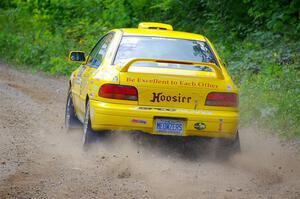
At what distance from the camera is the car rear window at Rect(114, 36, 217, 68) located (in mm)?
8609

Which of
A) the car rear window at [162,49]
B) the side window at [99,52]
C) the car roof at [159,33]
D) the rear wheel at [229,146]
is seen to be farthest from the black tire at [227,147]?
the side window at [99,52]

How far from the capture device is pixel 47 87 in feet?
55.2

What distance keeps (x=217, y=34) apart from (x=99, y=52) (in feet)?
31.8

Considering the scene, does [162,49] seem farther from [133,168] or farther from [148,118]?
[133,168]

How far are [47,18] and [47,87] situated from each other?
348 inches

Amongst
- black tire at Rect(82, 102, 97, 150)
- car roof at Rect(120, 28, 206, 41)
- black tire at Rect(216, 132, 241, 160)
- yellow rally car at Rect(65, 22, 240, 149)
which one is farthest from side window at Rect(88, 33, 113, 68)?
black tire at Rect(216, 132, 241, 160)

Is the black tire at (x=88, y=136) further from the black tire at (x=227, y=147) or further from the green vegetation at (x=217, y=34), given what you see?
the green vegetation at (x=217, y=34)

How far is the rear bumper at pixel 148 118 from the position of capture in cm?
793

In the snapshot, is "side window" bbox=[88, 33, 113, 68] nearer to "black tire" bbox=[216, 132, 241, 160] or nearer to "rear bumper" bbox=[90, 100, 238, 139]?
"rear bumper" bbox=[90, 100, 238, 139]

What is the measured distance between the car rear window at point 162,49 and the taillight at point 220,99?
27.4 inches

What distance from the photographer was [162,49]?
28.7 ft

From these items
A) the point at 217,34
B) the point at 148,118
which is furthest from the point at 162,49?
the point at 217,34

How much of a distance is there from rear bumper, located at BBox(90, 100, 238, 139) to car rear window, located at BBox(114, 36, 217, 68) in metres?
0.74

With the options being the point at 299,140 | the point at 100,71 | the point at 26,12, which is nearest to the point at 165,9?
the point at 26,12
